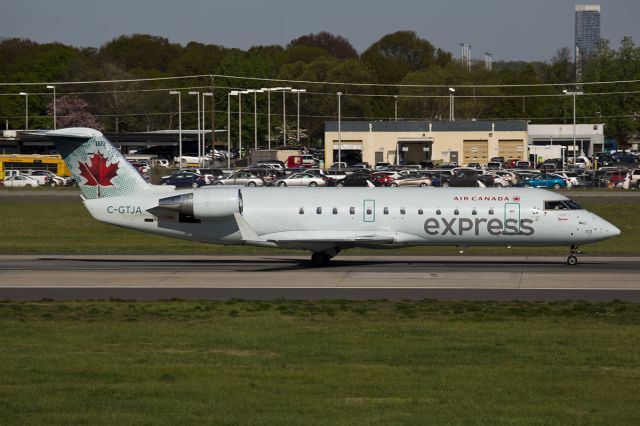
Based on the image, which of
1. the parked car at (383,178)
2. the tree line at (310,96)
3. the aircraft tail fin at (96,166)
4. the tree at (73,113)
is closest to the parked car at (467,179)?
the parked car at (383,178)

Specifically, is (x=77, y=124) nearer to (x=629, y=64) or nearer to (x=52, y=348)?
(x=629, y=64)

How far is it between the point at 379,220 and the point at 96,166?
10292mm

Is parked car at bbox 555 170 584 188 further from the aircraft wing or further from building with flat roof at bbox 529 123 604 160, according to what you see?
the aircraft wing

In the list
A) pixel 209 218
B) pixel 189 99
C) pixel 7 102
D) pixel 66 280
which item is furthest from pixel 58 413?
pixel 189 99

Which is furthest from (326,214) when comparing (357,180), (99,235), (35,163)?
(35,163)

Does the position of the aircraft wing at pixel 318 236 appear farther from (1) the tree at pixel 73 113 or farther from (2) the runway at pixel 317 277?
(1) the tree at pixel 73 113

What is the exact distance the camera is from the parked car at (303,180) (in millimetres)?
79438

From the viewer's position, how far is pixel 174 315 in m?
26.3

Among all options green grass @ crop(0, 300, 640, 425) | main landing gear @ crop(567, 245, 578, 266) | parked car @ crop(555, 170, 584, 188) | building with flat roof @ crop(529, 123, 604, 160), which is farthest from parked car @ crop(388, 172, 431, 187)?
building with flat roof @ crop(529, 123, 604, 160)

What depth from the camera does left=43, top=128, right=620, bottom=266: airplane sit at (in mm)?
36875

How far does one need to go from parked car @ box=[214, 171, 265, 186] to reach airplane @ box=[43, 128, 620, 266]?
131 ft

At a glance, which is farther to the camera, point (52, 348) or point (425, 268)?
point (425, 268)

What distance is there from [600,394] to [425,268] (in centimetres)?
1975

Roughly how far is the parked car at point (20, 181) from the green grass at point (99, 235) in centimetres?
2024
